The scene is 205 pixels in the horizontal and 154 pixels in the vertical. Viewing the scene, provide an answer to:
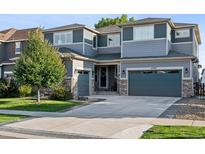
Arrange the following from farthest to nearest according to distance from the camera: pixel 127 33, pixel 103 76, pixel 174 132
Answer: pixel 103 76
pixel 127 33
pixel 174 132

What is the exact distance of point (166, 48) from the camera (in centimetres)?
2481

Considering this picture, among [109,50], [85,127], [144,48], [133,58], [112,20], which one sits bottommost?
[85,127]

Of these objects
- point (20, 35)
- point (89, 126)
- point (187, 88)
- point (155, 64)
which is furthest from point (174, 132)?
point (20, 35)

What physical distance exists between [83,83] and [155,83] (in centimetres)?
655

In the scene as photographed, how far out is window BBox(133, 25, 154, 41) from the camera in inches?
999

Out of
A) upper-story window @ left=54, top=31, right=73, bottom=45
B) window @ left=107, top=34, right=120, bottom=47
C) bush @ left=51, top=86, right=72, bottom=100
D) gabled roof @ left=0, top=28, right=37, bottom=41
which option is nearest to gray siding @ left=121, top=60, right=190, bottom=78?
window @ left=107, top=34, right=120, bottom=47

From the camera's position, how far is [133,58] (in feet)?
82.5

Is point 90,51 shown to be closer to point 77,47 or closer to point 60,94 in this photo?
point 77,47

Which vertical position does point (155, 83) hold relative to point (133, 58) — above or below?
below

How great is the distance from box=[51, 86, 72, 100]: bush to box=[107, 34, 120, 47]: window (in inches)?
382

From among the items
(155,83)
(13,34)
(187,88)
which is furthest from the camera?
(13,34)
